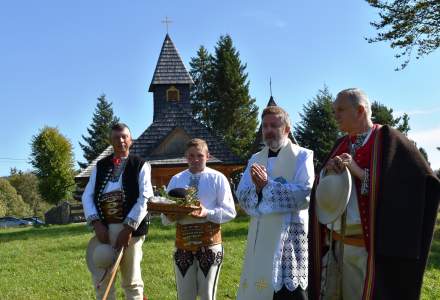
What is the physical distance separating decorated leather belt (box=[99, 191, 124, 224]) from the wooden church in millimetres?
22737

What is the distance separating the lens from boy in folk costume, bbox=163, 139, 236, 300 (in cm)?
544

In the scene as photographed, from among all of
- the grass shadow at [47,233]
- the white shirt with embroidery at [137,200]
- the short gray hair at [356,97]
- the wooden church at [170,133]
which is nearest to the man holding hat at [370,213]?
the short gray hair at [356,97]

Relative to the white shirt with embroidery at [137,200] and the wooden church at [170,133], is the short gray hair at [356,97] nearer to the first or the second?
the white shirt with embroidery at [137,200]

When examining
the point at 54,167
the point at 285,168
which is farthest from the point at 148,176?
the point at 54,167

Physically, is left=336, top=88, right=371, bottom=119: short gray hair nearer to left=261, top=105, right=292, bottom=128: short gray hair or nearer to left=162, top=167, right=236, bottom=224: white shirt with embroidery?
→ left=261, top=105, right=292, bottom=128: short gray hair

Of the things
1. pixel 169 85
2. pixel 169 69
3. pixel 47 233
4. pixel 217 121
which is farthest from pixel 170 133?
pixel 217 121

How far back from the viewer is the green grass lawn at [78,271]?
8.13 meters

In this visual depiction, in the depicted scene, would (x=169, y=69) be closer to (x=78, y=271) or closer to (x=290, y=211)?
(x=78, y=271)

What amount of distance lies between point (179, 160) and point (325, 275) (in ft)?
89.6

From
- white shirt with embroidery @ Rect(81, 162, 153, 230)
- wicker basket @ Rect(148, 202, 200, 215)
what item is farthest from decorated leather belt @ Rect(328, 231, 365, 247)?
white shirt with embroidery @ Rect(81, 162, 153, 230)

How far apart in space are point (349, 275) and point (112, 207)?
2614 mm

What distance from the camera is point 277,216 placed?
4652mm

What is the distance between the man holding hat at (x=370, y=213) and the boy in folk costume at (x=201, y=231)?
51.2 inches

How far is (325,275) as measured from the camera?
4379 mm
